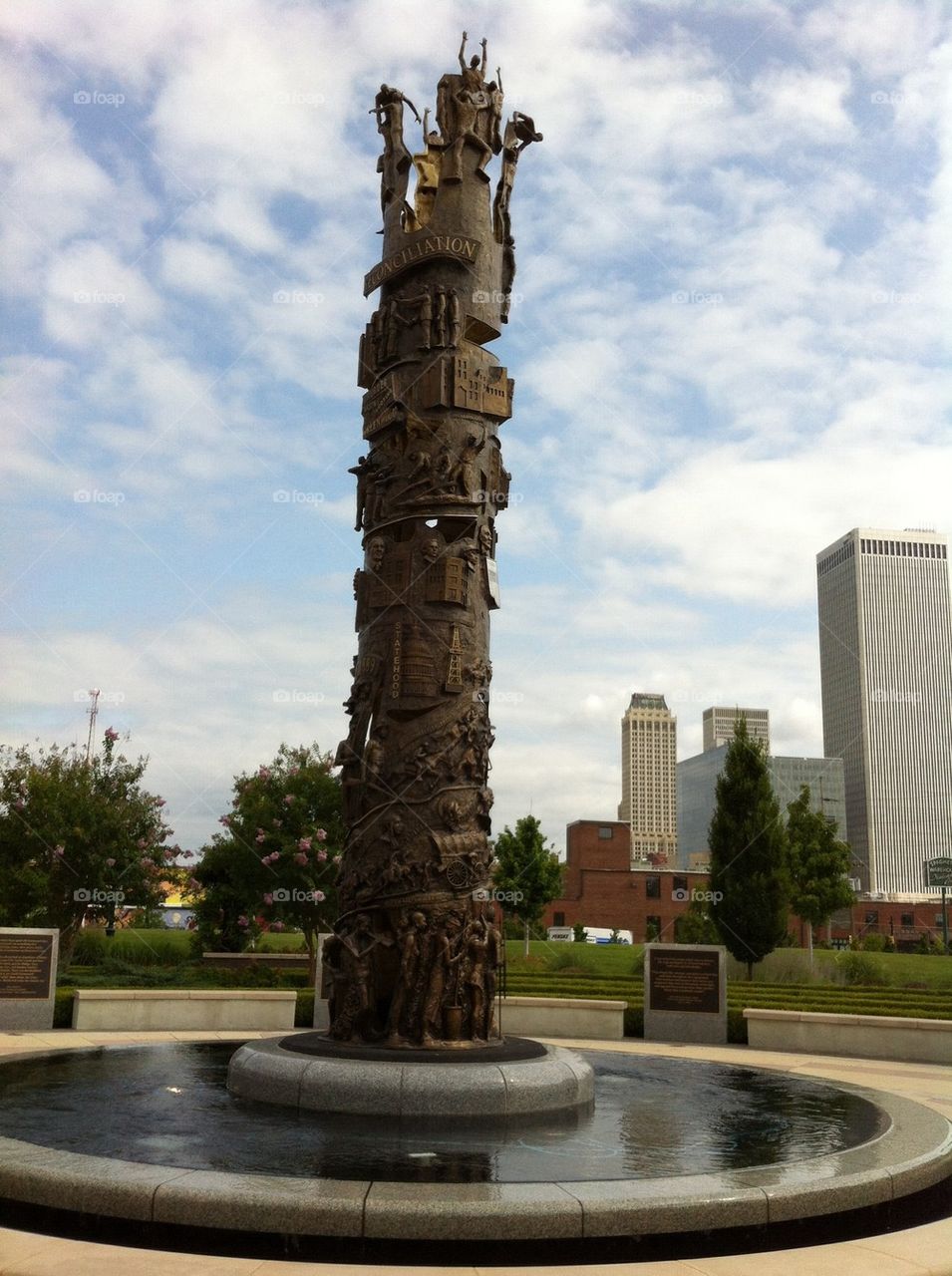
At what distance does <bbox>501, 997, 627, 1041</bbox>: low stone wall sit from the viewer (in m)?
21.4

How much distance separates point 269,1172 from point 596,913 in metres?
69.6

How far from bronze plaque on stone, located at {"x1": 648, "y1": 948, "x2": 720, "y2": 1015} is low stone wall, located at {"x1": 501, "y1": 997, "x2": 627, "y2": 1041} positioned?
2.69ft

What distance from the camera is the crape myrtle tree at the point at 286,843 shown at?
32.2m

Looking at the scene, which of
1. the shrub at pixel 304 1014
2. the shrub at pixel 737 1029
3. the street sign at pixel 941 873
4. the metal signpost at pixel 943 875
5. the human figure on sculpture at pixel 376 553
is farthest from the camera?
the street sign at pixel 941 873

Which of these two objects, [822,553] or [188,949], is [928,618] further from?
[188,949]

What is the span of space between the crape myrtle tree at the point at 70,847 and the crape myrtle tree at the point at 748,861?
17.1m

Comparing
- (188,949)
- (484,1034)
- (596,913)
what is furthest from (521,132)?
(596,913)

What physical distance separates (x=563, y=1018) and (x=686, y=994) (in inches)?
94.9

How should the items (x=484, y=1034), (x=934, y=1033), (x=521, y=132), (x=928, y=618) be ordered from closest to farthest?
(x=484, y=1034)
(x=521, y=132)
(x=934, y=1033)
(x=928, y=618)

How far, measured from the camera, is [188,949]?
37.6 metres

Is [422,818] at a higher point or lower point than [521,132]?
lower

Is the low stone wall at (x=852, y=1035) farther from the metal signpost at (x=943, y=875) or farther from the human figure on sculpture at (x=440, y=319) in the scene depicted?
the metal signpost at (x=943, y=875)

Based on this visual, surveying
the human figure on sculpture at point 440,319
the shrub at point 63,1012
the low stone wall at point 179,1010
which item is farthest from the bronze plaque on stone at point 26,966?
the human figure on sculpture at point 440,319

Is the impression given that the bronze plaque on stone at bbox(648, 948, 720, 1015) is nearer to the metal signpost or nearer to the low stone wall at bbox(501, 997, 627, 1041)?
the low stone wall at bbox(501, 997, 627, 1041)
